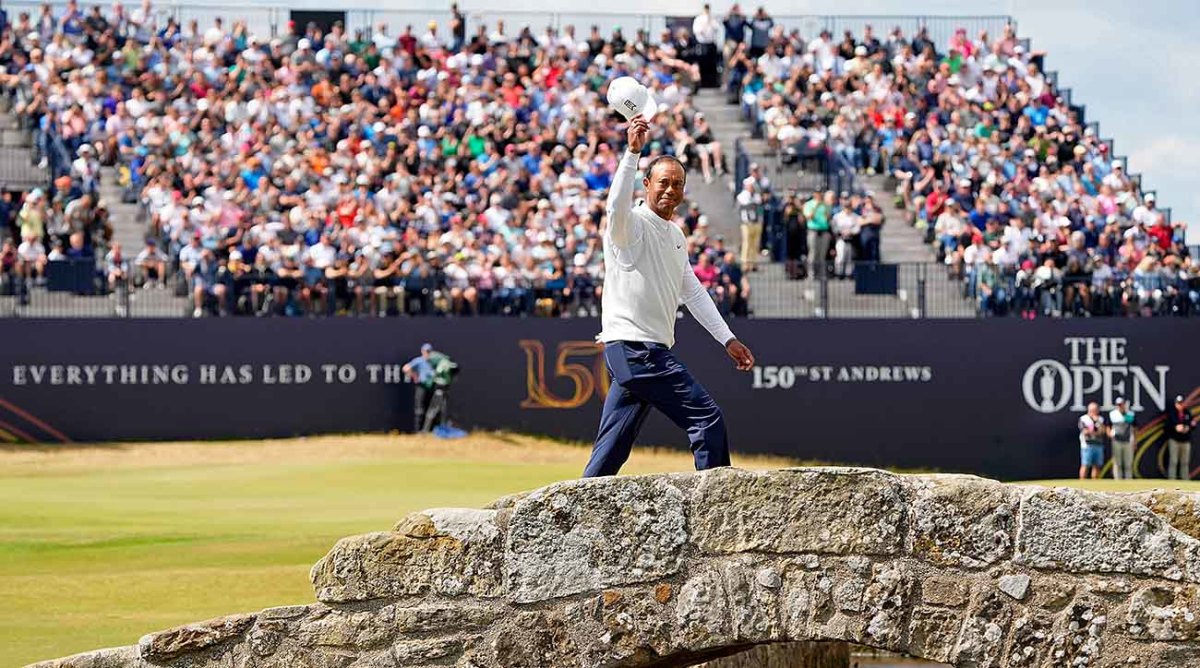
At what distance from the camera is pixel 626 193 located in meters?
9.63

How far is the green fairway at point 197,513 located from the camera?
18016 mm

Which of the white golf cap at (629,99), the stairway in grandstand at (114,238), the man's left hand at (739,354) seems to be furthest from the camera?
the stairway in grandstand at (114,238)

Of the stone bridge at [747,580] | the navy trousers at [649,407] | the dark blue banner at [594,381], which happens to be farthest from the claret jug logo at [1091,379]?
the stone bridge at [747,580]

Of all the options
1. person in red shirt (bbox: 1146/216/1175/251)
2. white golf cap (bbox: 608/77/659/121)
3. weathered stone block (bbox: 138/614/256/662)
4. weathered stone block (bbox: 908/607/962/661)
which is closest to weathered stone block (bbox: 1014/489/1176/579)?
weathered stone block (bbox: 908/607/962/661)

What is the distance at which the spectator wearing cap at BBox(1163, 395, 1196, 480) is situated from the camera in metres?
33.1

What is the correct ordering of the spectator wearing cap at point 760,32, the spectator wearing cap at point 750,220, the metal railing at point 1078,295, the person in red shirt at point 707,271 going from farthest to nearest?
the spectator wearing cap at point 760,32
the spectator wearing cap at point 750,220
the metal railing at point 1078,295
the person in red shirt at point 707,271

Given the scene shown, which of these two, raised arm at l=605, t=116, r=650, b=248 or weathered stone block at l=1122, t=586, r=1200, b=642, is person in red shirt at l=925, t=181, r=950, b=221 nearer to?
raised arm at l=605, t=116, r=650, b=248

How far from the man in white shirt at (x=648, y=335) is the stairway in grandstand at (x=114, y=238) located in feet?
74.3

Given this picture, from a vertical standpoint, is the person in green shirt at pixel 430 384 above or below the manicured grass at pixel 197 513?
above

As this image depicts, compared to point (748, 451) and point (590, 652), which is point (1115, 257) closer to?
point (748, 451)

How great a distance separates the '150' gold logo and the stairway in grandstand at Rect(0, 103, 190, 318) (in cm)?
559

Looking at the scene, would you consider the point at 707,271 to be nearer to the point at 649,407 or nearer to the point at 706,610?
the point at 649,407

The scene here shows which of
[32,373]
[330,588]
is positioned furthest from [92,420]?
[330,588]

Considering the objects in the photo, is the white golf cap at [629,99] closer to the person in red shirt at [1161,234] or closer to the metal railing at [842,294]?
the metal railing at [842,294]
